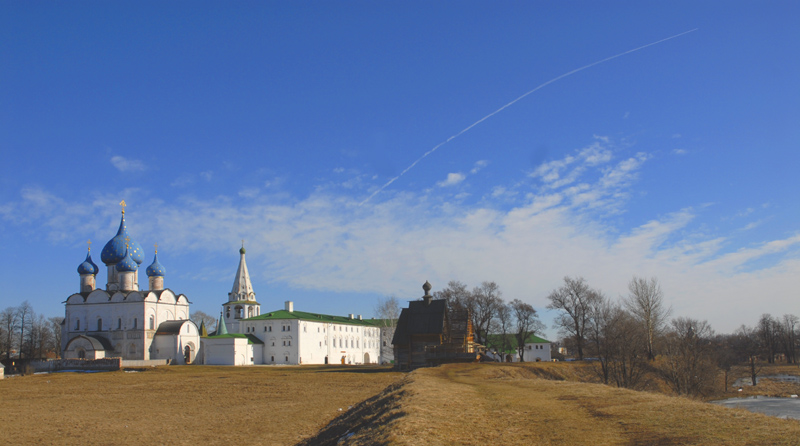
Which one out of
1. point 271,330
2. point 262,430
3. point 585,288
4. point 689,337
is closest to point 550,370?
point 689,337

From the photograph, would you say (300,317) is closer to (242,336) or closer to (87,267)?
(242,336)

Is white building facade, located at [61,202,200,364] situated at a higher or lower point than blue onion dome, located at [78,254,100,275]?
lower

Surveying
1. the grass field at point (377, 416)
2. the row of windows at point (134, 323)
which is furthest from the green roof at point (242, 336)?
the grass field at point (377, 416)

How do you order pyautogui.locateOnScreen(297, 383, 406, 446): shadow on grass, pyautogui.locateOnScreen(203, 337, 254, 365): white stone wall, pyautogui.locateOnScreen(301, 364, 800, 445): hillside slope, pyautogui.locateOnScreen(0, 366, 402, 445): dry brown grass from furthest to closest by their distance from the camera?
pyautogui.locateOnScreen(203, 337, 254, 365): white stone wall, pyautogui.locateOnScreen(0, 366, 402, 445): dry brown grass, pyautogui.locateOnScreen(297, 383, 406, 446): shadow on grass, pyautogui.locateOnScreen(301, 364, 800, 445): hillside slope

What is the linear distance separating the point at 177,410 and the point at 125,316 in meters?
53.7

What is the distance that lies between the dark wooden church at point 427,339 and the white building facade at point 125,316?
3575cm

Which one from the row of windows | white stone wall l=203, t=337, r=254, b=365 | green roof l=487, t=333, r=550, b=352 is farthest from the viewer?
green roof l=487, t=333, r=550, b=352

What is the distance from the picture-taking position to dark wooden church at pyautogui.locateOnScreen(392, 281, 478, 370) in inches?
1815

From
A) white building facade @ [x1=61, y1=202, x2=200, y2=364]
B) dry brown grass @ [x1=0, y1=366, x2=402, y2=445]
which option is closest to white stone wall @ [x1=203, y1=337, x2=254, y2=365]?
white building facade @ [x1=61, y1=202, x2=200, y2=364]

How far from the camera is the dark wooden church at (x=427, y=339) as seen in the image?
46094 millimetres

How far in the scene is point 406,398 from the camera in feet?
55.4

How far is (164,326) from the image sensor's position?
73250mm

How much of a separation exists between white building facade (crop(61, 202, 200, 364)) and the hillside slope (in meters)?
61.3

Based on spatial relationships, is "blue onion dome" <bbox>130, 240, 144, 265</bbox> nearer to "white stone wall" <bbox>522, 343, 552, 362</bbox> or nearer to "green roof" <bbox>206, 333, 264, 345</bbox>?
"green roof" <bbox>206, 333, 264, 345</bbox>
